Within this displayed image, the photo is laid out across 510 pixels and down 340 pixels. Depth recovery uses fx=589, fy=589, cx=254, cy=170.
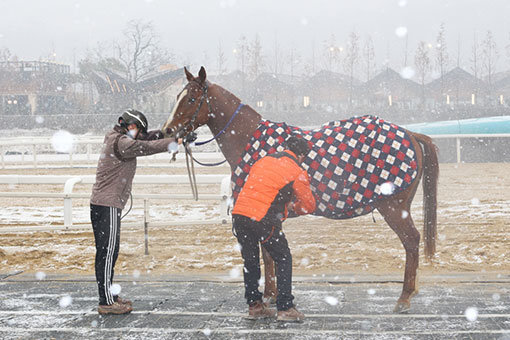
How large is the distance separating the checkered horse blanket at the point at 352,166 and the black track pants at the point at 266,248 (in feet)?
1.88

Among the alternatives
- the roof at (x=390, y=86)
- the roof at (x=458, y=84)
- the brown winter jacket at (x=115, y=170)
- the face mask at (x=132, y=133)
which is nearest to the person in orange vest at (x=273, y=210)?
the brown winter jacket at (x=115, y=170)

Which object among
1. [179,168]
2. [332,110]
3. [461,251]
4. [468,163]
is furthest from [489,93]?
[461,251]

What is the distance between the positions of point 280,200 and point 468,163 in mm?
14313

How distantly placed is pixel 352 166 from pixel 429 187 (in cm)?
90

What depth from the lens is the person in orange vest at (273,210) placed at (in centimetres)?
423

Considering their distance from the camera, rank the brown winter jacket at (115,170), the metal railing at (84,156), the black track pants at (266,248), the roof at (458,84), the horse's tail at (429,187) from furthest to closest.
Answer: the roof at (458,84) → the metal railing at (84,156) → the horse's tail at (429,187) → the brown winter jacket at (115,170) → the black track pants at (266,248)

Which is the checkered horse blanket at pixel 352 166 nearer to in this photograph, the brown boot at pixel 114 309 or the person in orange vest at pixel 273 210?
the person in orange vest at pixel 273 210

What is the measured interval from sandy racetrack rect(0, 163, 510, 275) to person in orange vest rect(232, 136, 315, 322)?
191 cm

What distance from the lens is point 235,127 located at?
15.7 ft

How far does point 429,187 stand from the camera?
5.23 meters

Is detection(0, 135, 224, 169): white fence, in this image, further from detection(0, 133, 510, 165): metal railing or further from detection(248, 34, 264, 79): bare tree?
detection(248, 34, 264, 79): bare tree

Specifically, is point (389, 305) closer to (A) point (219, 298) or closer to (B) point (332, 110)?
(A) point (219, 298)

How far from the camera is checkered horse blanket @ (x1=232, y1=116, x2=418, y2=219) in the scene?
4.76 meters

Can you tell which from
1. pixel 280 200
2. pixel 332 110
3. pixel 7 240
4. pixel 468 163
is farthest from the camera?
pixel 332 110
